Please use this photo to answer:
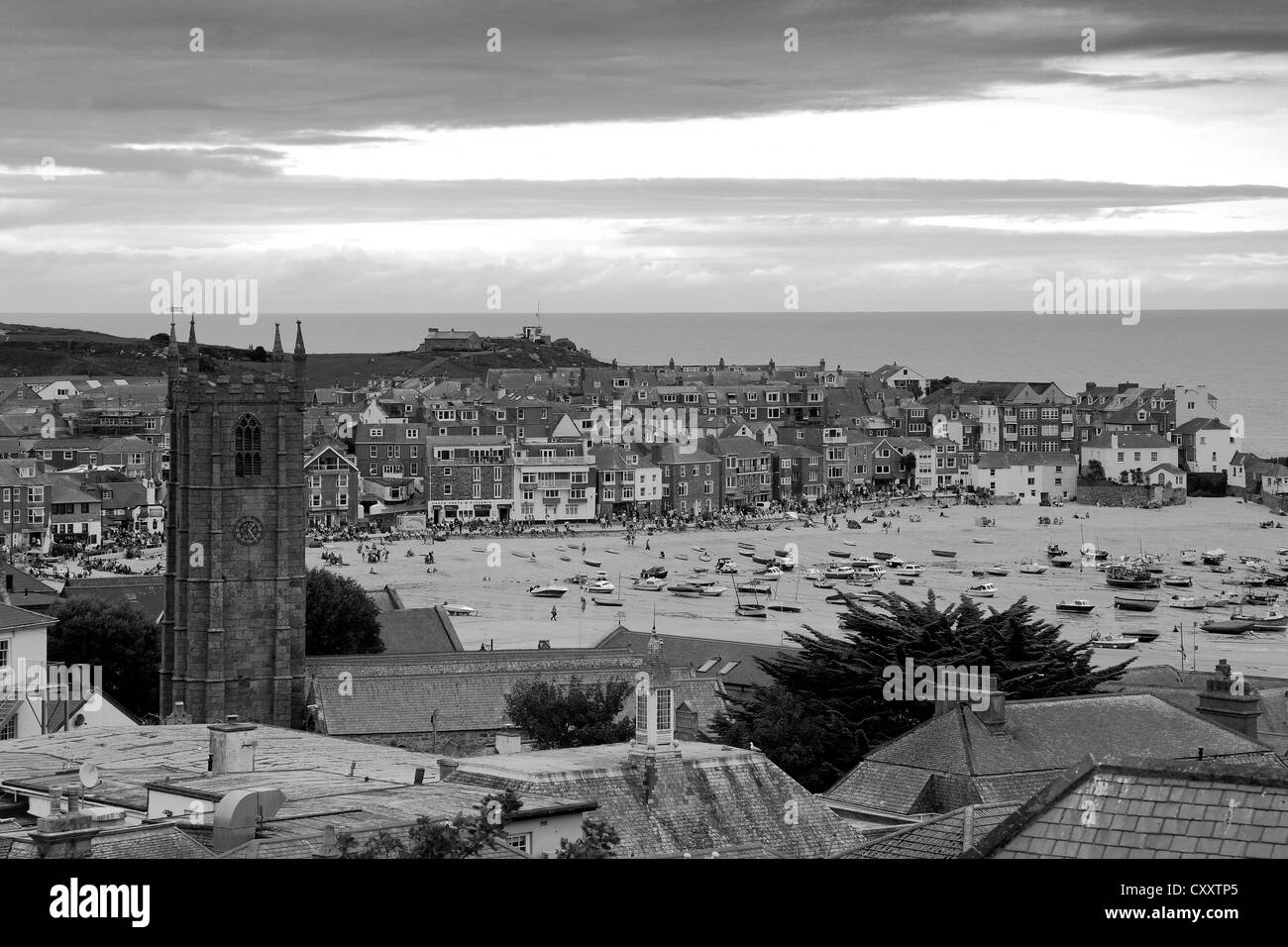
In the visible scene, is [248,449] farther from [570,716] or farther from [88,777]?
[88,777]

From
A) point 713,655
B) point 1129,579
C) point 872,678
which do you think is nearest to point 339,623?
point 713,655

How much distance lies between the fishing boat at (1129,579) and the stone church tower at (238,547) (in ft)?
185

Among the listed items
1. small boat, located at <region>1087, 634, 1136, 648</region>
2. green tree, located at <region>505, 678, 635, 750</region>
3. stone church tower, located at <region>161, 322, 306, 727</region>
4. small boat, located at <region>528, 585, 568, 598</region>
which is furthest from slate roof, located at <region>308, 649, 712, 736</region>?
small boat, located at <region>528, 585, 568, 598</region>

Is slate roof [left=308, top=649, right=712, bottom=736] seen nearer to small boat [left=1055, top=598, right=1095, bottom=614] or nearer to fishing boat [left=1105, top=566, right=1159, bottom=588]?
small boat [left=1055, top=598, right=1095, bottom=614]

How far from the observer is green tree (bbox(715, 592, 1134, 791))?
41.2m

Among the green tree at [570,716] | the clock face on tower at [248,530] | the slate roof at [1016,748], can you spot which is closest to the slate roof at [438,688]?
the green tree at [570,716]

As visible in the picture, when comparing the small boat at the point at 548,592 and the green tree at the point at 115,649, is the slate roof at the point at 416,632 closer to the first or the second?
the green tree at the point at 115,649

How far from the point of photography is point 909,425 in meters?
172

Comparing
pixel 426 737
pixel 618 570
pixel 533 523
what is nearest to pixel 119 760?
pixel 426 737

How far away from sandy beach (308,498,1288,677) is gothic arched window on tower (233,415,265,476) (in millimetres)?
19124

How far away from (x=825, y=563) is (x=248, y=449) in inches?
2373

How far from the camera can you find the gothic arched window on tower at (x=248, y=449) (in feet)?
179

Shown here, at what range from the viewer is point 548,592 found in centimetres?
9675

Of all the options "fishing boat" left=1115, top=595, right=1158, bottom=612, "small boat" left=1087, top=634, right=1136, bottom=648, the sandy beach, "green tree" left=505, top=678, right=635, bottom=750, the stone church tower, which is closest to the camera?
"green tree" left=505, top=678, right=635, bottom=750
